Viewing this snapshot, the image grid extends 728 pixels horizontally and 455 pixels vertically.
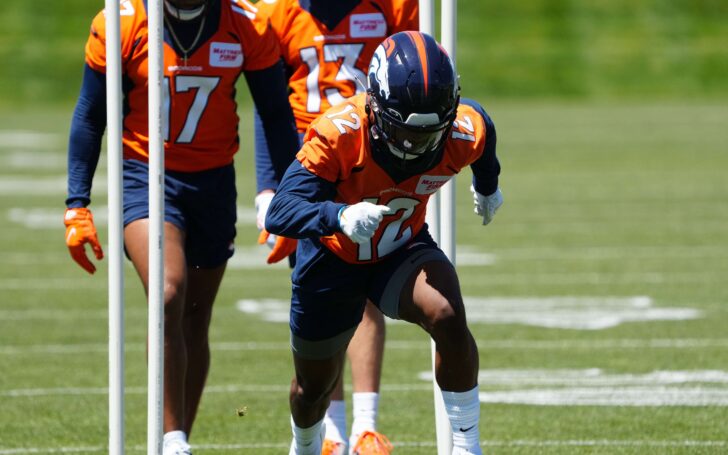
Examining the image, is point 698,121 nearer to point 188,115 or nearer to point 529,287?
point 529,287

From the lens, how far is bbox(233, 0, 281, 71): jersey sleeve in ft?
19.6

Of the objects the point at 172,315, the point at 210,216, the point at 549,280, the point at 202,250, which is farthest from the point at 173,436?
the point at 549,280

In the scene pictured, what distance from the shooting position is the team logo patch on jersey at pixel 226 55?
5.89 meters

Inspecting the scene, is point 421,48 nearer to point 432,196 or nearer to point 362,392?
point 432,196

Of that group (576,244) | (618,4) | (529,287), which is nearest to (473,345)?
(529,287)

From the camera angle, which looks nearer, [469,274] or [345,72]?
[345,72]

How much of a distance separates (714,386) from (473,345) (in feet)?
10.4

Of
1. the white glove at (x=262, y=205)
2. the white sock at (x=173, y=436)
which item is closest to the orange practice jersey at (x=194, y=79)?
the white glove at (x=262, y=205)

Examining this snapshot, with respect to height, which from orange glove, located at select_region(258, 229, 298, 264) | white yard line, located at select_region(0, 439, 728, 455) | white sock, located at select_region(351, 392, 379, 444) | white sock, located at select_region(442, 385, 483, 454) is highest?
orange glove, located at select_region(258, 229, 298, 264)

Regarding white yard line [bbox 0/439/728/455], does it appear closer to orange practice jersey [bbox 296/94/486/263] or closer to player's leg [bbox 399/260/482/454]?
player's leg [bbox 399/260/482/454]

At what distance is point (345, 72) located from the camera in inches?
255

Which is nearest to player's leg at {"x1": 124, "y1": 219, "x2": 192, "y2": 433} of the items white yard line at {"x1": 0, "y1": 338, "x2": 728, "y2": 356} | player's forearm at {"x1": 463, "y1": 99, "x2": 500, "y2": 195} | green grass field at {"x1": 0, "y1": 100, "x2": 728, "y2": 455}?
green grass field at {"x1": 0, "y1": 100, "x2": 728, "y2": 455}

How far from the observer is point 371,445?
602cm

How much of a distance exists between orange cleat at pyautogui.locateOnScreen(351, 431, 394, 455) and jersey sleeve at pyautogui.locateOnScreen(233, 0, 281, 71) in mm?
1631
